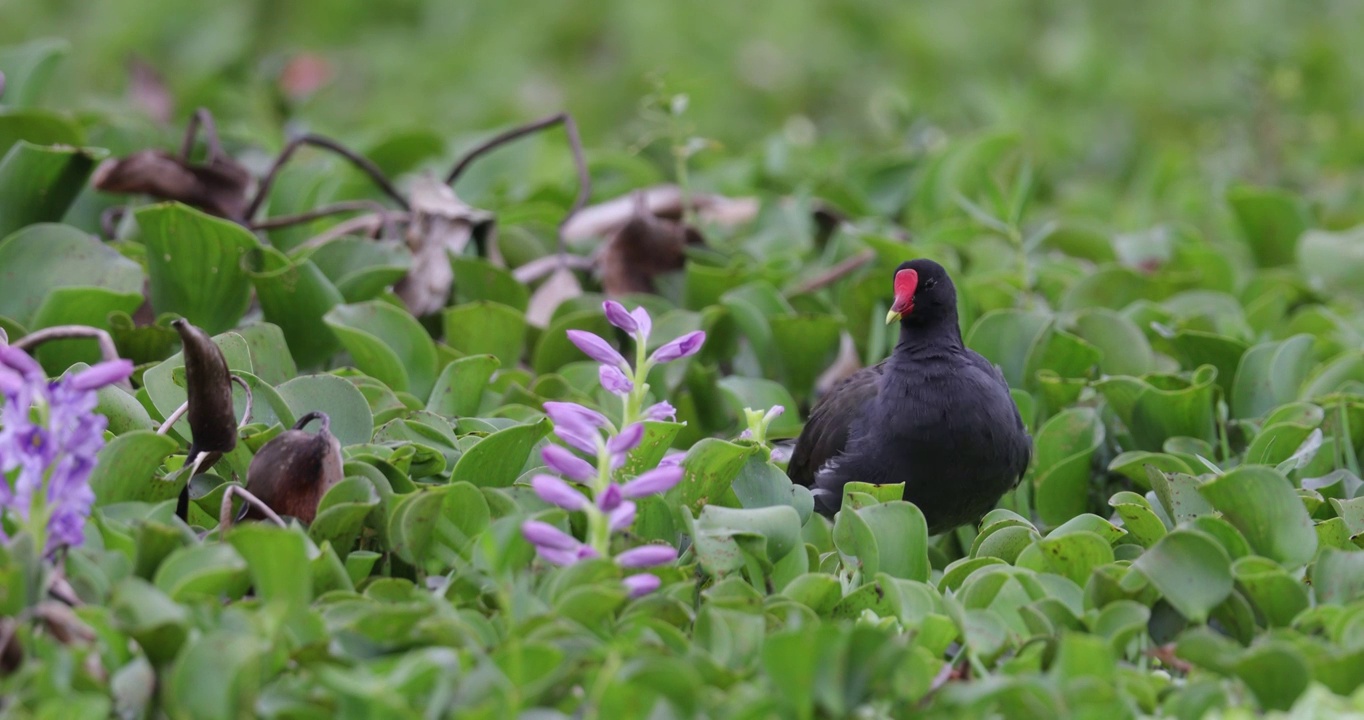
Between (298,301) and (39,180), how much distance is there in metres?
0.68

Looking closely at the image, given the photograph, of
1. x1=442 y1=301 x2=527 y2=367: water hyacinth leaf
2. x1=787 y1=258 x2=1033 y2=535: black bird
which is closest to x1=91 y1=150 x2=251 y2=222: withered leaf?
x1=442 y1=301 x2=527 y2=367: water hyacinth leaf

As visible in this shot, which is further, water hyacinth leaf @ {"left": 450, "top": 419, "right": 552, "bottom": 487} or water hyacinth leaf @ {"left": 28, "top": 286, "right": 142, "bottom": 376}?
water hyacinth leaf @ {"left": 28, "top": 286, "right": 142, "bottom": 376}

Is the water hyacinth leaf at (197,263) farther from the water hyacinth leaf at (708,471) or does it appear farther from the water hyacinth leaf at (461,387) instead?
the water hyacinth leaf at (708,471)

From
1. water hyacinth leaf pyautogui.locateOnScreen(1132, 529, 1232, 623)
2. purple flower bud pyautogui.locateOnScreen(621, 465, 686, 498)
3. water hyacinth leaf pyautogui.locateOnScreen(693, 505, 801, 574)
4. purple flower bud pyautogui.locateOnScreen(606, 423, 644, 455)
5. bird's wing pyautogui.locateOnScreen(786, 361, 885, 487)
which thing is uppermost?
purple flower bud pyautogui.locateOnScreen(606, 423, 644, 455)

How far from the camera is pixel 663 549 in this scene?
2.03 m

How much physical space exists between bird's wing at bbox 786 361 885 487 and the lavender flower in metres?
1.70

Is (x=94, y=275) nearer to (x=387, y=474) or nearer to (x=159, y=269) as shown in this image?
(x=159, y=269)

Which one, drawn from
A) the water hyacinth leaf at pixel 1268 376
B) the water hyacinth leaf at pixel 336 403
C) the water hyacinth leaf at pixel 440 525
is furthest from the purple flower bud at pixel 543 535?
the water hyacinth leaf at pixel 1268 376

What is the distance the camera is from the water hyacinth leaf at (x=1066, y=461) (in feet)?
9.91

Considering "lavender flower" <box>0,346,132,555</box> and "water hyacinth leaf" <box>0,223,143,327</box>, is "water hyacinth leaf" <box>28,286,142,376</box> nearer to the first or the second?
"water hyacinth leaf" <box>0,223,143,327</box>

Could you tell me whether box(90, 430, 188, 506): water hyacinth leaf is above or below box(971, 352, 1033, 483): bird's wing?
above

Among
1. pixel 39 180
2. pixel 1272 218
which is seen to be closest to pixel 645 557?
pixel 39 180

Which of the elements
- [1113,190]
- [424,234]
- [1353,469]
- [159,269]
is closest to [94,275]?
[159,269]

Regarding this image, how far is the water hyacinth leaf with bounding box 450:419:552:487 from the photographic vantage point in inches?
93.9
